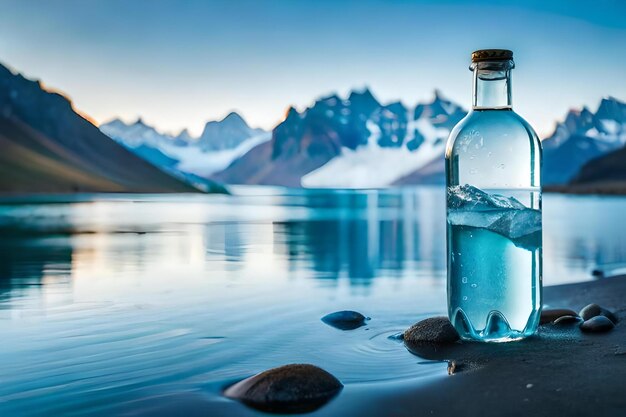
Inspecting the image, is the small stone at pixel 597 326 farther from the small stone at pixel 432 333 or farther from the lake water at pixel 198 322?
the lake water at pixel 198 322

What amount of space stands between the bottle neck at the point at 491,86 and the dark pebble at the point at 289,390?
2141 mm

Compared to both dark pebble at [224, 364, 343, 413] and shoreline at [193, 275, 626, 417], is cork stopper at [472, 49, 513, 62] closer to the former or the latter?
shoreline at [193, 275, 626, 417]

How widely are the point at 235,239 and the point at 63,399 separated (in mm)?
16825

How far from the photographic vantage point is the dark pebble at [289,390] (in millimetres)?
3549

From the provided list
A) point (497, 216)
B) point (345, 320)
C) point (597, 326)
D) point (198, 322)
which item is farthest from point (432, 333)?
point (198, 322)

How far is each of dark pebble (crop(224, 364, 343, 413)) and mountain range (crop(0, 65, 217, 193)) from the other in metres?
135

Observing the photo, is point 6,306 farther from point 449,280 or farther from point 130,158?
point 130,158

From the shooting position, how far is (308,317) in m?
6.73

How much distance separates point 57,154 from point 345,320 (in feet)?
552

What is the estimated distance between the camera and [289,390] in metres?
3.64

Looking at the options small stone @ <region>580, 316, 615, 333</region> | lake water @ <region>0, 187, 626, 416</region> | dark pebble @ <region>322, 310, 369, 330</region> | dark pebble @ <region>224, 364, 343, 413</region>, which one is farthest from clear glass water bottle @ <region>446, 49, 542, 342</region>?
dark pebble @ <region>322, 310, 369, 330</region>

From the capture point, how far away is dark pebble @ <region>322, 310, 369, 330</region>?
237 inches

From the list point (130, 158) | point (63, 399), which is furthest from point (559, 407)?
point (130, 158)

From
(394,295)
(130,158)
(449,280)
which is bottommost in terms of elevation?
(394,295)
